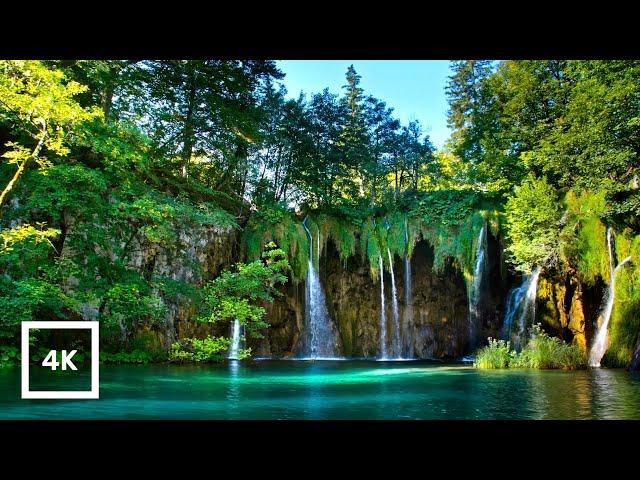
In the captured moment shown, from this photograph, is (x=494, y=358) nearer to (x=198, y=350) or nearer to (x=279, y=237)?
(x=198, y=350)

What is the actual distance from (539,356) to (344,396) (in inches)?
197

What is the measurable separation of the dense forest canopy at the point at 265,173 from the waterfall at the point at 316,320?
0.40 m

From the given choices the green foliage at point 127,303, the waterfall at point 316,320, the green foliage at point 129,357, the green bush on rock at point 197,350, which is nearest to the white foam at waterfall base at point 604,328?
the waterfall at point 316,320

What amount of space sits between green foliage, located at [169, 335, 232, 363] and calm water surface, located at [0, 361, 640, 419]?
1479 mm

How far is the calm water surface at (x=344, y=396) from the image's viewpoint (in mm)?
4836

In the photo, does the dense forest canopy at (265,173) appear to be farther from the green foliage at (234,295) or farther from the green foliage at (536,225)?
the green foliage at (234,295)

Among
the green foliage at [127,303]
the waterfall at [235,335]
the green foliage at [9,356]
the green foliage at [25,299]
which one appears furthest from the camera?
the waterfall at [235,335]

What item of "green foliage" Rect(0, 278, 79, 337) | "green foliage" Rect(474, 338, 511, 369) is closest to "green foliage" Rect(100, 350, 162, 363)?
"green foliage" Rect(0, 278, 79, 337)

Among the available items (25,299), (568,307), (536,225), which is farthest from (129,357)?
(568,307)

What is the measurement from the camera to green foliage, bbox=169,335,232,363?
10.4 m

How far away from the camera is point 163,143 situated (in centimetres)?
1341
